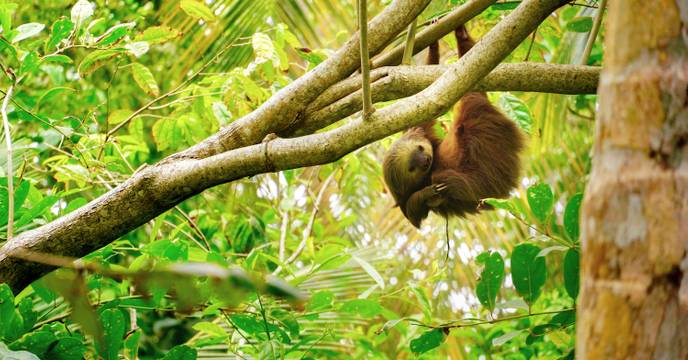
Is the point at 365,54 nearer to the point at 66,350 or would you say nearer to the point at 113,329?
the point at 113,329

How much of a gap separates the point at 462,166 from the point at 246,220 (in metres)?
1.33

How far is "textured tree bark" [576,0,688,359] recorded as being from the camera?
111cm

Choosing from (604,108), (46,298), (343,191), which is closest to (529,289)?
(604,108)

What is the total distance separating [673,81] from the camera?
1.15m

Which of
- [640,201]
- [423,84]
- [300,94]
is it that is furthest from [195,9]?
[640,201]

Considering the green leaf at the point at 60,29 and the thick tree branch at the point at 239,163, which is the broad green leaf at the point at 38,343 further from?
the green leaf at the point at 60,29

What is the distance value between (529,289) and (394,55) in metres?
0.96

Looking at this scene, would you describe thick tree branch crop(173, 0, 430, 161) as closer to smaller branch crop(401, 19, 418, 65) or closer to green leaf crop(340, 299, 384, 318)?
smaller branch crop(401, 19, 418, 65)

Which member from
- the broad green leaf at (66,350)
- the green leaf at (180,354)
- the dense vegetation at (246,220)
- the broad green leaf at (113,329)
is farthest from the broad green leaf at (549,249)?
the broad green leaf at (66,350)

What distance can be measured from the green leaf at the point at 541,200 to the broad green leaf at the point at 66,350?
146 centimetres

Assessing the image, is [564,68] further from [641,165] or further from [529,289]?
[641,165]

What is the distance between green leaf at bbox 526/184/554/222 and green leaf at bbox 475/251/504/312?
203 millimetres

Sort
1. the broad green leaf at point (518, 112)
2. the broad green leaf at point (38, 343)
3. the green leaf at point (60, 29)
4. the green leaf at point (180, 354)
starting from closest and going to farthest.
Result: the broad green leaf at point (38, 343) < the green leaf at point (180, 354) < the green leaf at point (60, 29) < the broad green leaf at point (518, 112)

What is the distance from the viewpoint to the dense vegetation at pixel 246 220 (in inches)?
93.0
